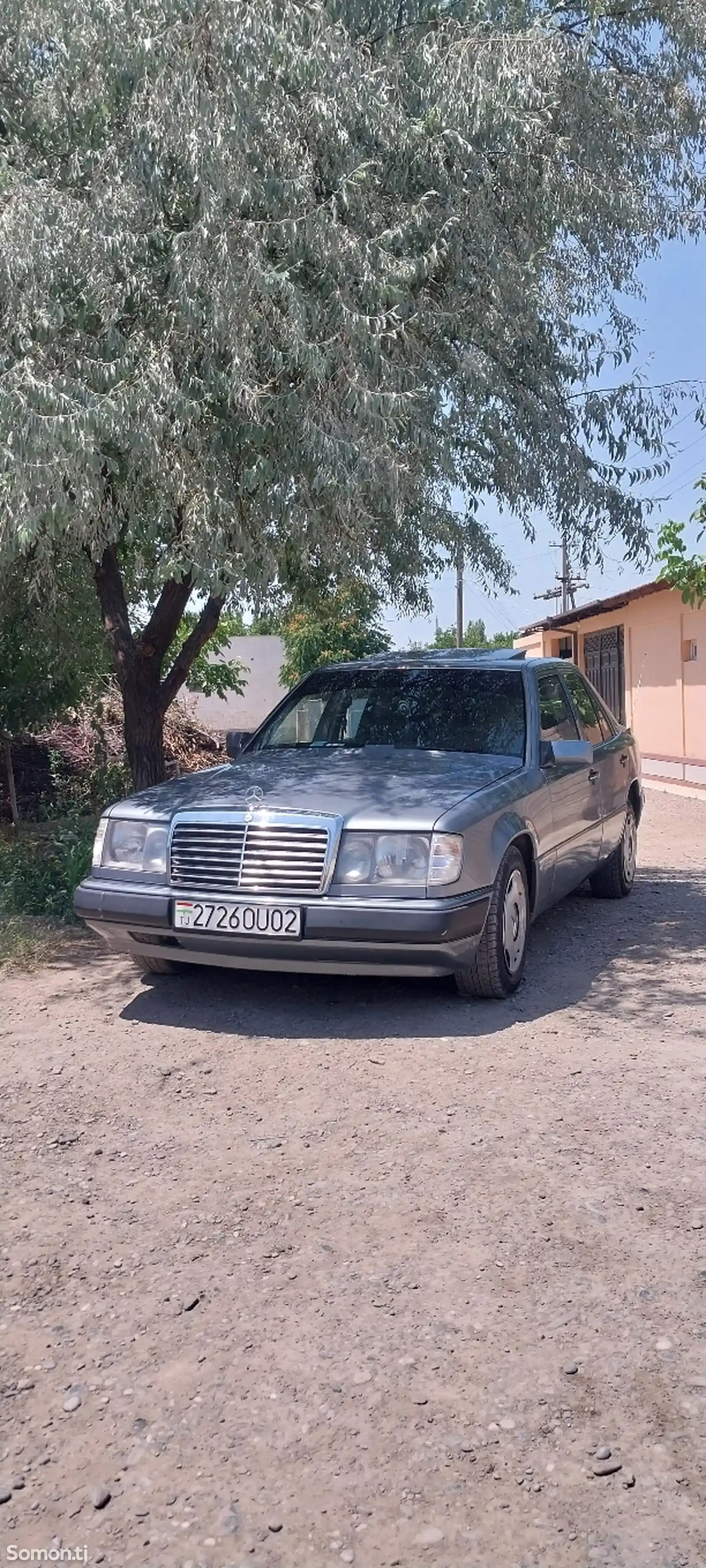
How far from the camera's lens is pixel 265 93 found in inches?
235

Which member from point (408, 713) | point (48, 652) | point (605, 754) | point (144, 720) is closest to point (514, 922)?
point (408, 713)

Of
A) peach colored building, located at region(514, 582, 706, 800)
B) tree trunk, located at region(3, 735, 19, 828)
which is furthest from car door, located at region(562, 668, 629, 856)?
peach colored building, located at region(514, 582, 706, 800)

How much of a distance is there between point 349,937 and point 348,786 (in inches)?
30.1

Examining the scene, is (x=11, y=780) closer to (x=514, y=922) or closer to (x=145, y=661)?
(x=145, y=661)

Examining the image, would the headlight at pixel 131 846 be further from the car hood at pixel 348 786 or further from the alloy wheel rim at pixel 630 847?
the alloy wheel rim at pixel 630 847

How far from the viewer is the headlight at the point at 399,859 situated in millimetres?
4766

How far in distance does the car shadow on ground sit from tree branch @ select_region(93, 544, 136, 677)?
2953 mm

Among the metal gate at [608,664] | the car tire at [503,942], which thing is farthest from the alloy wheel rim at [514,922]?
the metal gate at [608,664]

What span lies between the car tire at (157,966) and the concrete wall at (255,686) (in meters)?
16.1

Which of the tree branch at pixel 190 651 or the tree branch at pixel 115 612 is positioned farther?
the tree branch at pixel 190 651

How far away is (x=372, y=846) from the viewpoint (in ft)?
15.9

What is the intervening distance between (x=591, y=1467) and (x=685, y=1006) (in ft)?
10.8


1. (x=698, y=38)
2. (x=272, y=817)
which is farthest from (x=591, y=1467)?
(x=698, y=38)

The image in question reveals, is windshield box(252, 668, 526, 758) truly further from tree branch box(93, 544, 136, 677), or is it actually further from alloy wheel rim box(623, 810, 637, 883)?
alloy wheel rim box(623, 810, 637, 883)
